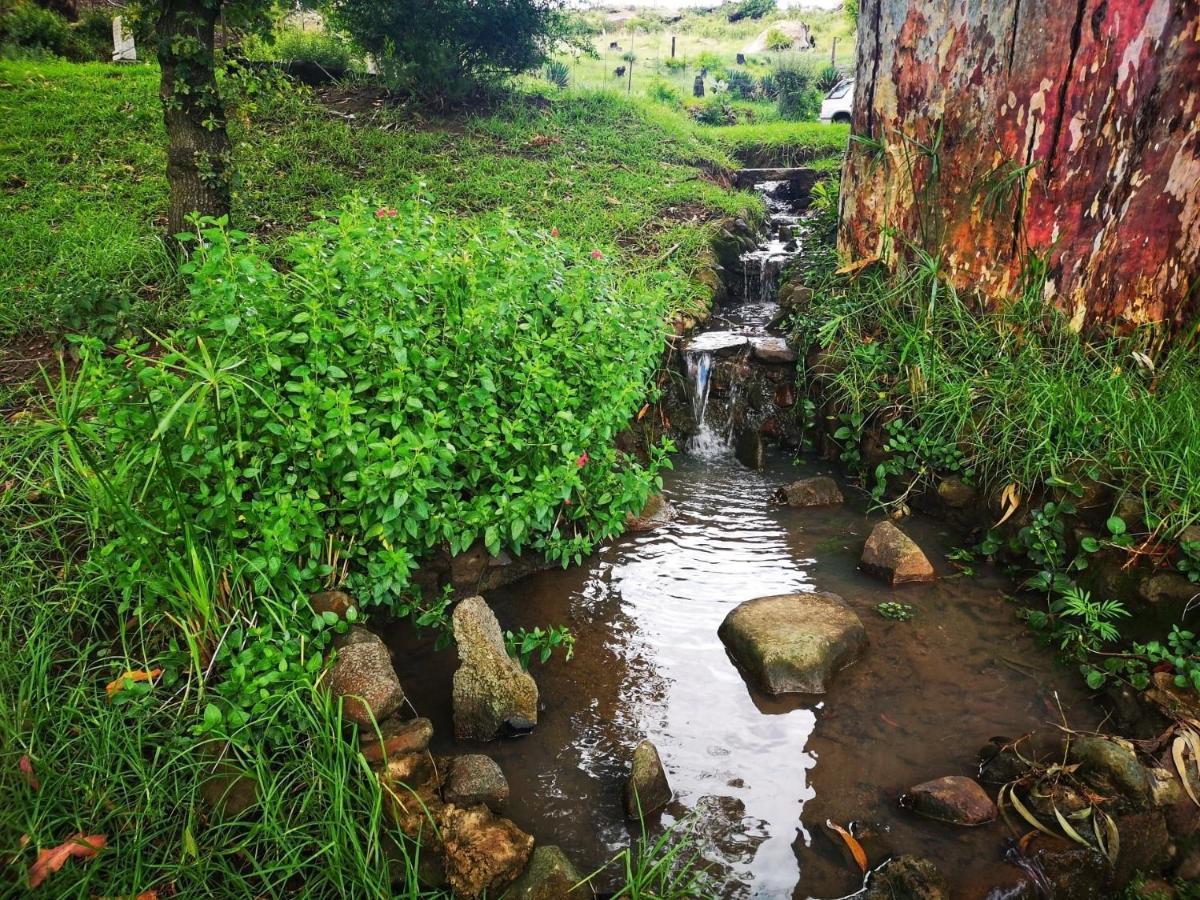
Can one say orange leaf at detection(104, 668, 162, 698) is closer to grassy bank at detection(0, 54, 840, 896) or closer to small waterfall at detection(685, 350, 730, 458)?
grassy bank at detection(0, 54, 840, 896)

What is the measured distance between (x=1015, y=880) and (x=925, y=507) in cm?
250

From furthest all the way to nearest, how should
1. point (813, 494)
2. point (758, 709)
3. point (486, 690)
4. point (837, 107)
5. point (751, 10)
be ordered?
1. point (751, 10)
2. point (837, 107)
3. point (813, 494)
4. point (758, 709)
5. point (486, 690)

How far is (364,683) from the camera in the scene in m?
2.72

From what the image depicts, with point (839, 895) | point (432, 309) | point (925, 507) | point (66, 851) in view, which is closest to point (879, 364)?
point (925, 507)

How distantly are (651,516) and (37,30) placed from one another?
14369 mm

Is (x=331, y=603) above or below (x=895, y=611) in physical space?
above

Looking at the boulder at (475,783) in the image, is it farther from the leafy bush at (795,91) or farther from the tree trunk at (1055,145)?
the leafy bush at (795,91)

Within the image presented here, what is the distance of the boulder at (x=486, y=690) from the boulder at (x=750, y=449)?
2876mm

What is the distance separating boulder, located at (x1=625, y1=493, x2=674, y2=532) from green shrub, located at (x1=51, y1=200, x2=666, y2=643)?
560 mm

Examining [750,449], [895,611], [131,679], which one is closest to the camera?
[131,679]

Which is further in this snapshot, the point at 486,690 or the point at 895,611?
the point at 895,611

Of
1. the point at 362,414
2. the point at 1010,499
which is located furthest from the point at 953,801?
the point at 362,414

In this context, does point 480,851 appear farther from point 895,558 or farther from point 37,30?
point 37,30

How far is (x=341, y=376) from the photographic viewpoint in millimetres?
3002
